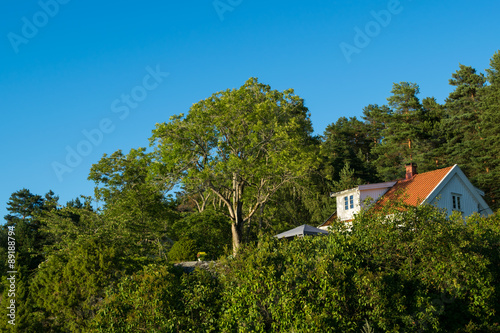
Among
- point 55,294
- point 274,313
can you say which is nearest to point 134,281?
point 55,294

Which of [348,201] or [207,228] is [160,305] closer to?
[207,228]

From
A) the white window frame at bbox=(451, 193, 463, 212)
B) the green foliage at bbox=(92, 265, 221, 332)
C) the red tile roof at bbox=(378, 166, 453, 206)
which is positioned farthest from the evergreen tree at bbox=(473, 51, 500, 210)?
the green foliage at bbox=(92, 265, 221, 332)

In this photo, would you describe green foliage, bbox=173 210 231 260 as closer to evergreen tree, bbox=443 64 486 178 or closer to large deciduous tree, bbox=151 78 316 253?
large deciduous tree, bbox=151 78 316 253

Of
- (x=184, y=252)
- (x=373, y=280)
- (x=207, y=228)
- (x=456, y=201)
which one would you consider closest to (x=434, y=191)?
(x=456, y=201)

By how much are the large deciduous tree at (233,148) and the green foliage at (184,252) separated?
4.36 meters

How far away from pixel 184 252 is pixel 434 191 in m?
15.5

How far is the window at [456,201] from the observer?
2917 centimetres

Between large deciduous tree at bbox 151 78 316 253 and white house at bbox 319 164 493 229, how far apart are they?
15.7 feet

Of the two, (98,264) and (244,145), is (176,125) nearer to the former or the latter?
(244,145)

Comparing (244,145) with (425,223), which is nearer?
(425,223)

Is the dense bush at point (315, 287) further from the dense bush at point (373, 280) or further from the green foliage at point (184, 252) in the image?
the green foliage at point (184, 252)

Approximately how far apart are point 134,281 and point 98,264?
1.63m

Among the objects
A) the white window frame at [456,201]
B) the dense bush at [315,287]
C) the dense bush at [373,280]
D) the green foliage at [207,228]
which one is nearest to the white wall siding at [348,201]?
the white window frame at [456,201]

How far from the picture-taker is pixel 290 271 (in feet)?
32.9
